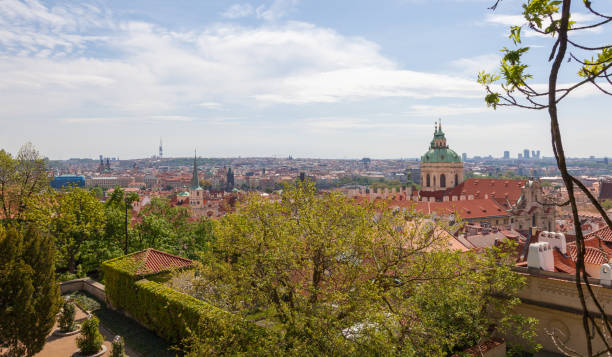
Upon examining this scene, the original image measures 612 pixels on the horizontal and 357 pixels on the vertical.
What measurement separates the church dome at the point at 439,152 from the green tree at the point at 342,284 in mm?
65212

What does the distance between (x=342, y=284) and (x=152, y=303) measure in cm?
981

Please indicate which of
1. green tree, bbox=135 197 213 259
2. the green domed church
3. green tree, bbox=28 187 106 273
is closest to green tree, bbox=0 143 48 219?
green tree, bbox=28 187 106 273

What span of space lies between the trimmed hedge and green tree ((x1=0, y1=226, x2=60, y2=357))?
3752mm

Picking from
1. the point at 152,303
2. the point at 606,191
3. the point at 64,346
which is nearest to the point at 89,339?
the point at 64,346

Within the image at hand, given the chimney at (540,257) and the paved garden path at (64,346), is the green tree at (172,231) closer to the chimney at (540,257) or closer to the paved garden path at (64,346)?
the paved garden path at (64,346)

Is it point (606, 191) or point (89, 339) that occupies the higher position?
point (606, 191)

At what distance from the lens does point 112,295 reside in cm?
2170

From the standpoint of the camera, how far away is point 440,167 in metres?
77.3

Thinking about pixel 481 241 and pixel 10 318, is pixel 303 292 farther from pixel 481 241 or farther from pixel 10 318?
pixel 481 241

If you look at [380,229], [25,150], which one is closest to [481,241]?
[380,229]

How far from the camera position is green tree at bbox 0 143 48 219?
2809cm

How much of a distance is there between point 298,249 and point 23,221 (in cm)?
2146

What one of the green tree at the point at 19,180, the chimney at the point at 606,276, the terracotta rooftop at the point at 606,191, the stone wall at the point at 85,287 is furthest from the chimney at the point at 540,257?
the terracotta rooftop at the point at 606,191

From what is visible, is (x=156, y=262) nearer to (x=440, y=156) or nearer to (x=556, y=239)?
(x=556, y=239)
